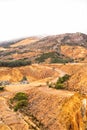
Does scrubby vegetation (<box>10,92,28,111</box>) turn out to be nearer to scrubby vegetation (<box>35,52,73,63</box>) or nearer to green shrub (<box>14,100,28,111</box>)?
green shrub (<box>14,100,28,111</box>)

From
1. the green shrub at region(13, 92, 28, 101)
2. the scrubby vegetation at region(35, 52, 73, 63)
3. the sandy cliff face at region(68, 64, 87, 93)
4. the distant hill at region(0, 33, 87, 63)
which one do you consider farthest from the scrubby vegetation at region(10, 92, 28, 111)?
the scrubby vegetation at region(35, 52, 73, 63)

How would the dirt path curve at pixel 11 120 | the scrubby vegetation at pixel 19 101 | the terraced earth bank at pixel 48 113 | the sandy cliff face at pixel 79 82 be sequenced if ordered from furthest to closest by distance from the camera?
1. the sandy cliff face at pixel 79 82
2. the scrubby vegetation at pixel 19 101
3. the terraced earth bank at pixel 48 113
4. the dirt path curve at pixel 11 120

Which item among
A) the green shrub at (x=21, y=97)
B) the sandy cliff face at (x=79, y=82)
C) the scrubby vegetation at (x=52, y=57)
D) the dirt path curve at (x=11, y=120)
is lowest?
the scrubby vegetation at (x=52, y=57)

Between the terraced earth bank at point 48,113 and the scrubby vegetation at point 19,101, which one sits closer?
the terraced earth bank at point 48,113

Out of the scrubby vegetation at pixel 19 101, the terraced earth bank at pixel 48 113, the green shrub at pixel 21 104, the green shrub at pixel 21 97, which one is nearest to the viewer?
the terraced earth bank at pixel 48 113

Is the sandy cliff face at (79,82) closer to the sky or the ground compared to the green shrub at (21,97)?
closer to the sky

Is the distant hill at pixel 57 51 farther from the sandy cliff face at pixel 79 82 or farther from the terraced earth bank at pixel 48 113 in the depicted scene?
the terraced earth bank at pixel 48 113

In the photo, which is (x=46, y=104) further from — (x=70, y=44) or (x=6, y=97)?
(x=70, y=44)

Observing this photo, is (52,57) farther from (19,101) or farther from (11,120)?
(11,120)

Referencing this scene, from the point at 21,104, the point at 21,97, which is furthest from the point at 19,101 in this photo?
the point at 21,97

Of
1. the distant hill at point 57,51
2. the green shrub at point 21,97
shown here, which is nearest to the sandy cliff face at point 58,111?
the green shrub at point 21,97
